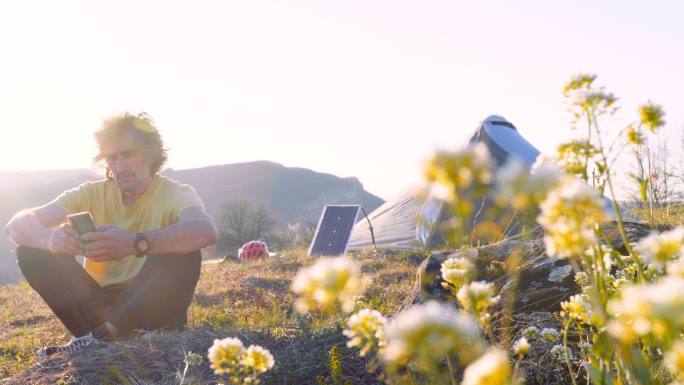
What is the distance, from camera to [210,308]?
646cm

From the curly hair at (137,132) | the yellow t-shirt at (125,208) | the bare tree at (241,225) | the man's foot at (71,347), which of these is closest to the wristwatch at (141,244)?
the yellow t-shirt at (125,208)

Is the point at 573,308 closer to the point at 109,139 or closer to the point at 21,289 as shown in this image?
the point at 109,139

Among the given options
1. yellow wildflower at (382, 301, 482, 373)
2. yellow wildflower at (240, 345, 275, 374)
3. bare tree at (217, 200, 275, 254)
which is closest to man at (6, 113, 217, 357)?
yellow wildflower at (240, 345, 275, 374)

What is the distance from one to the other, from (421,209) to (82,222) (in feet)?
23.1

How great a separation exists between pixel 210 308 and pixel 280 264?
401cm

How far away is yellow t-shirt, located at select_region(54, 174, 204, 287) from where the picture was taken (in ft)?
16.6

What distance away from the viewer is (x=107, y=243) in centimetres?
441

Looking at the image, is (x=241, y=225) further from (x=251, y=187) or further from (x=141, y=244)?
(x=251, y=187)

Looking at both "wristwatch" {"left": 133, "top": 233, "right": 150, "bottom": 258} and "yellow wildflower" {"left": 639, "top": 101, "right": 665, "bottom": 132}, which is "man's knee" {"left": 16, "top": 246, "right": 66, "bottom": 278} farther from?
"yellow wildflower" {"left": 639, "top": 101, "right": 665, "bottom": 132}

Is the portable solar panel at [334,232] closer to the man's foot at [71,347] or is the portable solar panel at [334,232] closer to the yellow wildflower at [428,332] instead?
the man's foot at [71,347]

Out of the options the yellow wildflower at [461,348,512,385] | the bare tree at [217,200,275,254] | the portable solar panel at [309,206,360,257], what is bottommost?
the bare tree at [217,200,275,254]

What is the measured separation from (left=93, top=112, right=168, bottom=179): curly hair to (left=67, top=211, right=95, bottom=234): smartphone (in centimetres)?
81

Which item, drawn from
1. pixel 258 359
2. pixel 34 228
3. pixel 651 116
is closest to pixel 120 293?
pixel 34 228

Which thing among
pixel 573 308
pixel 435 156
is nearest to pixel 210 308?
pixel 573 308
